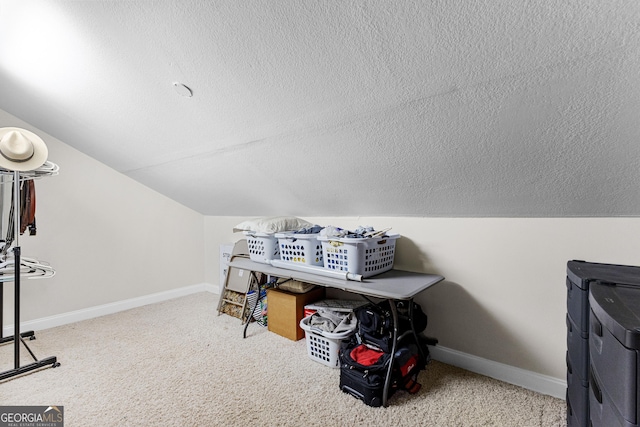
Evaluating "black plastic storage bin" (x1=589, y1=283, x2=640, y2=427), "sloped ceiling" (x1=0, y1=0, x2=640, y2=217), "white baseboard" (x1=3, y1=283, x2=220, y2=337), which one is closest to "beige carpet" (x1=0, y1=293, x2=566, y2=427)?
"white baseboard" (x1=3, y1=283, x2=220, y2=337)

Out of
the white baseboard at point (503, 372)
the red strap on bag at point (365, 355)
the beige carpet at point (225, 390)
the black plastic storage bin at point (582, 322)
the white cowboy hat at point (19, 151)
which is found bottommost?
the beige carpet at point (225, 390)

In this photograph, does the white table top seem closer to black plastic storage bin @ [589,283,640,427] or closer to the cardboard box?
the cardboard box

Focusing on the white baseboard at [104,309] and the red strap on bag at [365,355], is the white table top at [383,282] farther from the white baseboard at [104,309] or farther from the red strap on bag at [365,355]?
the white baseboard at [104,309]

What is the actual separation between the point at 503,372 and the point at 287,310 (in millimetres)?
1574

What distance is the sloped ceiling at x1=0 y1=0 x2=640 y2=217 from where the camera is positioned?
1.04m

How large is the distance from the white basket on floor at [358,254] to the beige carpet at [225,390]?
707mm

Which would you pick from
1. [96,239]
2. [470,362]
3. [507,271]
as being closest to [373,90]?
[507,271]

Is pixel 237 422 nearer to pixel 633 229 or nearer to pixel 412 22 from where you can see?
pixel 412 22

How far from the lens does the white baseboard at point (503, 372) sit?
1.75 meters

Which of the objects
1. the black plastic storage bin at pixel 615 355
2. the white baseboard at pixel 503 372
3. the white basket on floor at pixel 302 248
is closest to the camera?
the black plastic storage bin at pixel 615 355

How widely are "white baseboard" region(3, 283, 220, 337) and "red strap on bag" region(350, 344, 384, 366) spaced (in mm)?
2508

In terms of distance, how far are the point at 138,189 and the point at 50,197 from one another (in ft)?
2.50

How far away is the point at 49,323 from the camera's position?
2.83 meters

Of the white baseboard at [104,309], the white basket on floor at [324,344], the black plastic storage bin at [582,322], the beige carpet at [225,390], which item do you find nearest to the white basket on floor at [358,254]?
the white basket on floor at [324,344]
